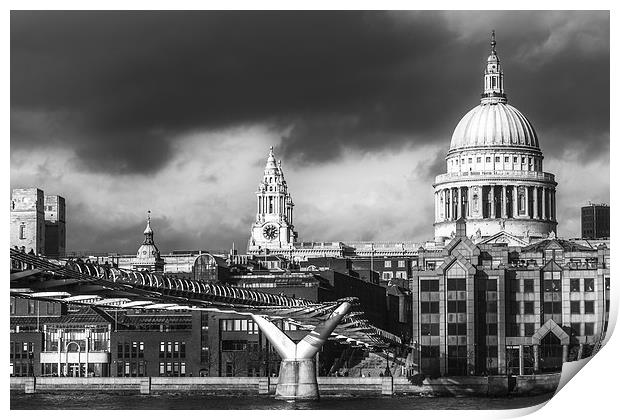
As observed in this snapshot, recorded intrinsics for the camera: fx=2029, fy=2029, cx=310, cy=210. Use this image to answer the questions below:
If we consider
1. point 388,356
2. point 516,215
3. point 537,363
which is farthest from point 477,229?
point 537,363

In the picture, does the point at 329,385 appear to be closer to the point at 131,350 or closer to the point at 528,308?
the point at 528,308

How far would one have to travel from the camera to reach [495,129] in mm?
131500

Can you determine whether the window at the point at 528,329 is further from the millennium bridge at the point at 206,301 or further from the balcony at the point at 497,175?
the balcony at the point at 497,175

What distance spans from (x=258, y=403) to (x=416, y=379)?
8.55m

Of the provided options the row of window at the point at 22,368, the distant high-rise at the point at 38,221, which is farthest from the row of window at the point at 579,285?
the row of window at the point at 22,368

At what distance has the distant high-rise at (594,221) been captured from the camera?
107062mm

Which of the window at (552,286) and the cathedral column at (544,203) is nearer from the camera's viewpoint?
the window at (552,286)

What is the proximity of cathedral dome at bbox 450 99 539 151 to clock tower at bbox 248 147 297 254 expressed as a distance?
12022mm

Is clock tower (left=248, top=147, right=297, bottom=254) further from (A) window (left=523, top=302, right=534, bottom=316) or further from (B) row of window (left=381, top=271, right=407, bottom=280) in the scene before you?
(A) window (left=523, top=302, right=534, bottom=316)

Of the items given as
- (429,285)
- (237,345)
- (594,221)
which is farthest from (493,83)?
(429,285)

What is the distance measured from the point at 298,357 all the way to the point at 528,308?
40.7 feet

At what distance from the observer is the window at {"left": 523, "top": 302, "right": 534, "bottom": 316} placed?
78.7 metres

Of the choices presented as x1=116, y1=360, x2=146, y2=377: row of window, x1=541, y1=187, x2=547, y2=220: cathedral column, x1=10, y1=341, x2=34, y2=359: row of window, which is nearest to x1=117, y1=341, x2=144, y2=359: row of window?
x1=116, y1=360, x2=146, y2=377: row of window

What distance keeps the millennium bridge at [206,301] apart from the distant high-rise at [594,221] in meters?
23.7
